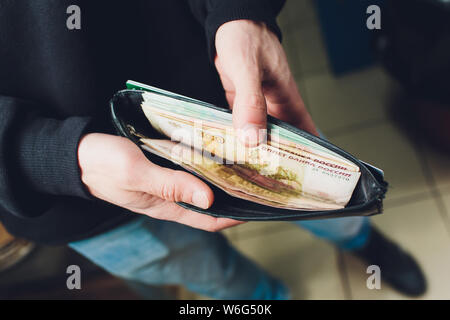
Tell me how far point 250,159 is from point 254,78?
152mm

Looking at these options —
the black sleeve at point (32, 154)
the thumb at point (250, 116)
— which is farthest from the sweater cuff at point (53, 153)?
the thumb at point (250, 116)

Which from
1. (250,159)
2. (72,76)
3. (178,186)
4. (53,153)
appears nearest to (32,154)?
(53,153)

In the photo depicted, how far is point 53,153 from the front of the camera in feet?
2.20

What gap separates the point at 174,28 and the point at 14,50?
0.32 meters

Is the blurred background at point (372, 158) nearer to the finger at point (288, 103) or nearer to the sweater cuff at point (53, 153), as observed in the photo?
the sweater cuff at point (53, 153)

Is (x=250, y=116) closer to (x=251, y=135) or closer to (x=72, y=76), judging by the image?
(x=251, y=135)

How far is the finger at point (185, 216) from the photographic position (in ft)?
2.53

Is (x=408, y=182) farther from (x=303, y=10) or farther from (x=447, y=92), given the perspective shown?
(x=303, y=10)

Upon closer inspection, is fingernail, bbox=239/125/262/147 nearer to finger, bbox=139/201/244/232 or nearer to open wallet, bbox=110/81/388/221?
open wallet, bbox=110/81/388/221

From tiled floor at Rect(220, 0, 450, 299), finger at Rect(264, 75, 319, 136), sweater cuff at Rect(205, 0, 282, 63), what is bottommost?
tiled floor at Rect(220, 0, 450, 299)

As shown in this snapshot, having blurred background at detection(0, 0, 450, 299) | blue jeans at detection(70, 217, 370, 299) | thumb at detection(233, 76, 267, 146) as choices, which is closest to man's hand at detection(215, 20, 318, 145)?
thumb at detection(233, 76, 267, 146)

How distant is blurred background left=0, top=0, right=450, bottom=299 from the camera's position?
1.21 meters

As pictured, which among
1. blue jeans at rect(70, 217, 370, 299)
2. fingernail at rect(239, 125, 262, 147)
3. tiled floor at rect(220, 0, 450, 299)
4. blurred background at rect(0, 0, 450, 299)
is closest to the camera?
fingernail at rect(239, 125, 262, 147)

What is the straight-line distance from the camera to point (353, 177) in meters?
0.62
